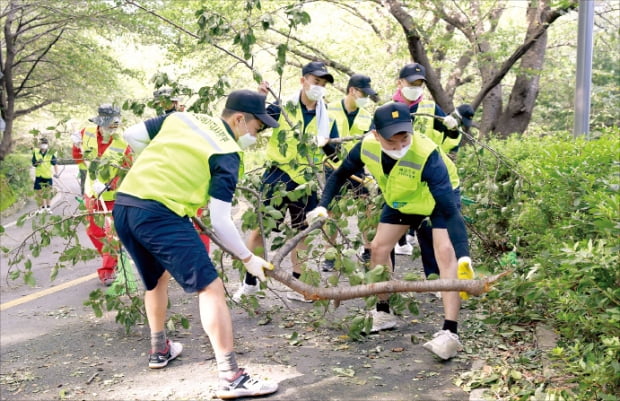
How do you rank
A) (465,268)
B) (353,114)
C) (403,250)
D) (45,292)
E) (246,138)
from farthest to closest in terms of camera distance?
(403,250), (45,292), (353,114), (465,268), (246,138)

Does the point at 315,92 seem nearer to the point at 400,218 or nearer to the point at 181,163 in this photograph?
the point at 400,218

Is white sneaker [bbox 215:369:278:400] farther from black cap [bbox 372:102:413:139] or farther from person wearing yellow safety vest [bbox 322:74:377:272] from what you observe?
person wearing yellow safety vest [bbox 322:74:377:272]

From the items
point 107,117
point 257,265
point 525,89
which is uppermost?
point 525,89

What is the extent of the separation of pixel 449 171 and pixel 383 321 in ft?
4.15

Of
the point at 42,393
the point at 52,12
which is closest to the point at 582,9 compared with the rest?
the point at 42,393

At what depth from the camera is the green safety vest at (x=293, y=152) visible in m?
5.53

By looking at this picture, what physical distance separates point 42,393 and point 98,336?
3.58 feet

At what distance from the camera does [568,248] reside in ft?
9.48

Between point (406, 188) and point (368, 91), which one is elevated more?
point (368, 91)

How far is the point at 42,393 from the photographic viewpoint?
4.10 metres

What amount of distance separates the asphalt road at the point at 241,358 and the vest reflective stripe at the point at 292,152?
1184 millimetres

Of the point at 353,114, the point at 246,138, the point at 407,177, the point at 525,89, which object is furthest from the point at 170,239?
the point at 525,89

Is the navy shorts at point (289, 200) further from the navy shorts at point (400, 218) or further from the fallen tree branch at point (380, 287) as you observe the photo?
the fallen tree branch at point (380, 287)

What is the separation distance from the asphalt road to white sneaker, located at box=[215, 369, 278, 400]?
119mm
